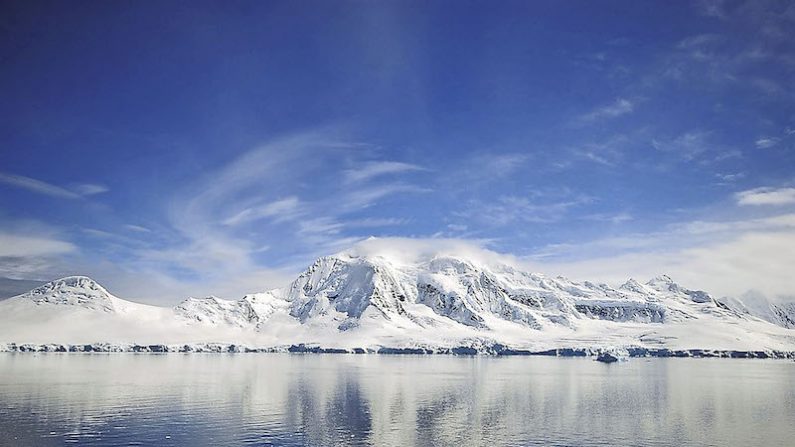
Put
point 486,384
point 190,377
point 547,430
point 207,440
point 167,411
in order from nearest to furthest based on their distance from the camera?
point 207,440 → point 547,430 → point 167,411 → point 486,384 → point 190,377

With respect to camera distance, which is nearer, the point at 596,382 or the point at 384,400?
the point at 384,400

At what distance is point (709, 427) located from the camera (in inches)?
2258

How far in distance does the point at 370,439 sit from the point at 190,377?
74.0m

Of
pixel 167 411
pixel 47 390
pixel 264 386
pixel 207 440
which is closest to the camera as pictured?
pixel 207 440

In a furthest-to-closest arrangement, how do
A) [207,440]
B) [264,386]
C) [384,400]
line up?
1. [264,386]
2. [384,400]
3. [207,440]

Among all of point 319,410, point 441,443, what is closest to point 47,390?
point 319,410

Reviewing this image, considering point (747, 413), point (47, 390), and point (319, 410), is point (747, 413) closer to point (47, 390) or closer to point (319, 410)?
point (319, 410)

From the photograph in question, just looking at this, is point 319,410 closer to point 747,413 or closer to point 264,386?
point 264,386

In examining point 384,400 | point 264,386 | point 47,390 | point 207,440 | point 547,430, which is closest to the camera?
point 207,440

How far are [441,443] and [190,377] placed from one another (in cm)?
7835

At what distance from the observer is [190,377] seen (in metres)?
114

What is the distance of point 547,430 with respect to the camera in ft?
180

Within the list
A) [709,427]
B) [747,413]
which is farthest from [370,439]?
[747,413]

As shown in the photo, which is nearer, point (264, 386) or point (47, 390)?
point (47, 390)
